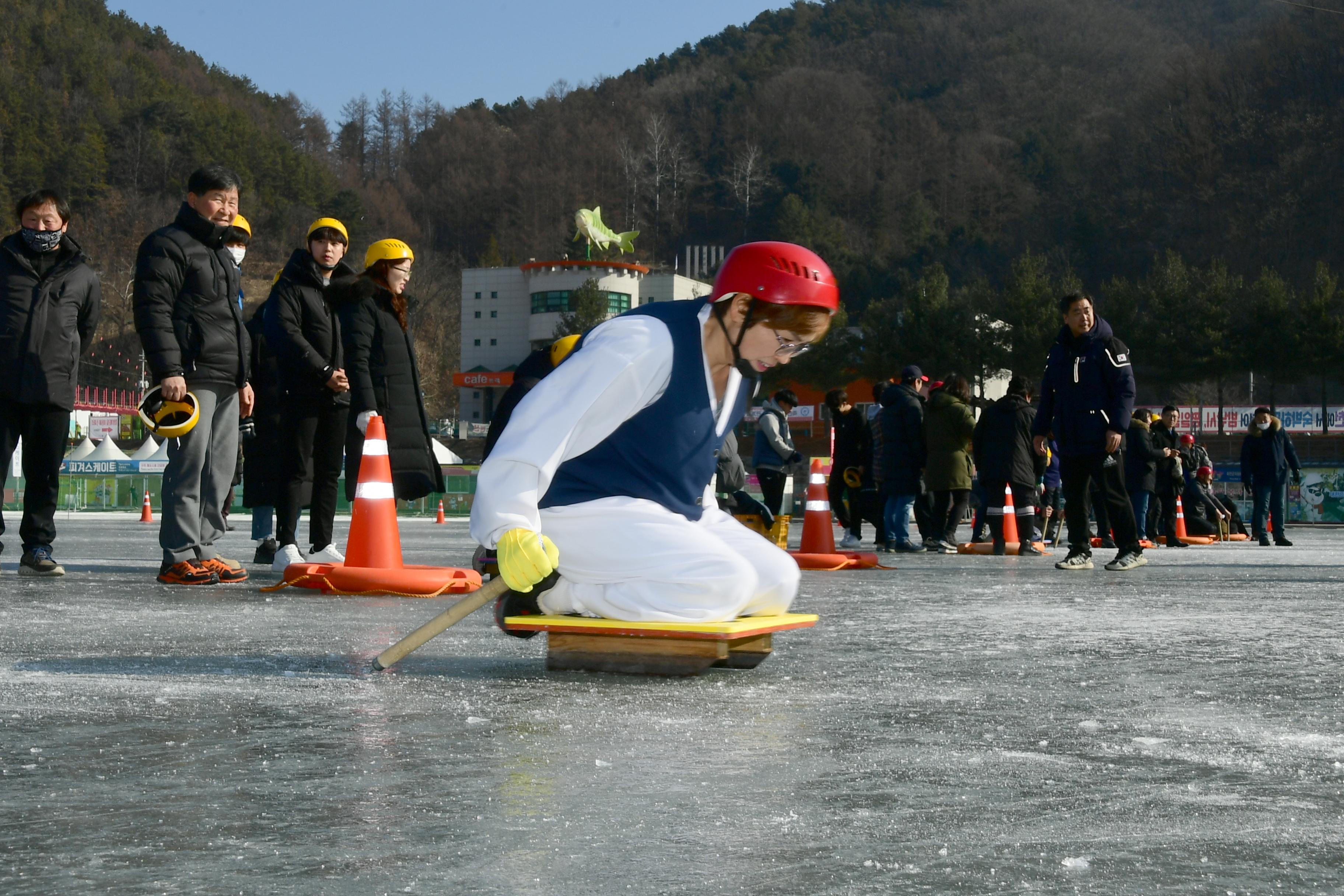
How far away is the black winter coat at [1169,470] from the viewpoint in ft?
48.2

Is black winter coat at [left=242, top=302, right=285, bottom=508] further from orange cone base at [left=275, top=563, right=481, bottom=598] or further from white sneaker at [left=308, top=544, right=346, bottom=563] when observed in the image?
orange cone base at [left=275, top=563, right=481, bottom=598]

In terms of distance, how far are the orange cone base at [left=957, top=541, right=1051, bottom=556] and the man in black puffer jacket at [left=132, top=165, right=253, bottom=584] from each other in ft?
23.1

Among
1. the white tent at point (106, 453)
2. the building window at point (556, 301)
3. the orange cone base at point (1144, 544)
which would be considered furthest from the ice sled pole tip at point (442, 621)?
the building window at point (556, 301)

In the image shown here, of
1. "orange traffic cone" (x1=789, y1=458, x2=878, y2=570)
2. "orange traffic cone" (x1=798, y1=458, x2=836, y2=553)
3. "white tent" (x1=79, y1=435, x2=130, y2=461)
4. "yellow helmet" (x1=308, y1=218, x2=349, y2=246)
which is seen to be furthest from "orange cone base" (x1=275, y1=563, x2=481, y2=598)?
"white tent" (x1=79, y1=435, x2=130, y2=461)

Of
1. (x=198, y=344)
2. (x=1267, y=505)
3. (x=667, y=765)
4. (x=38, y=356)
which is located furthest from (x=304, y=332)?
(x=1267, y=505)

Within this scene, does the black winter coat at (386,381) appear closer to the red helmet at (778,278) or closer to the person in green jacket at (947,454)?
the red helmet at (778,278)

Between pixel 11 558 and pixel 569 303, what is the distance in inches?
3357

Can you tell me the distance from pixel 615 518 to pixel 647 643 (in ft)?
1.07

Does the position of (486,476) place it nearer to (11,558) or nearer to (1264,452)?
(11,558)

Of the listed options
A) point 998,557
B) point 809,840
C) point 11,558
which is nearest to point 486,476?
point 809,840

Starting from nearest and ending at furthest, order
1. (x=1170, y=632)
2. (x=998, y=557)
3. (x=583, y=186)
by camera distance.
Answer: (x=1170, y=632) → (x=998, y=557) → (x=583, y=186)

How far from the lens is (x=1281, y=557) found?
1150 centimetres

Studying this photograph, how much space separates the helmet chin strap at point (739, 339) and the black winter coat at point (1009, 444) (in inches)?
328

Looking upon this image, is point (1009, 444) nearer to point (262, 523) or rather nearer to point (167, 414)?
point (262, 523)
